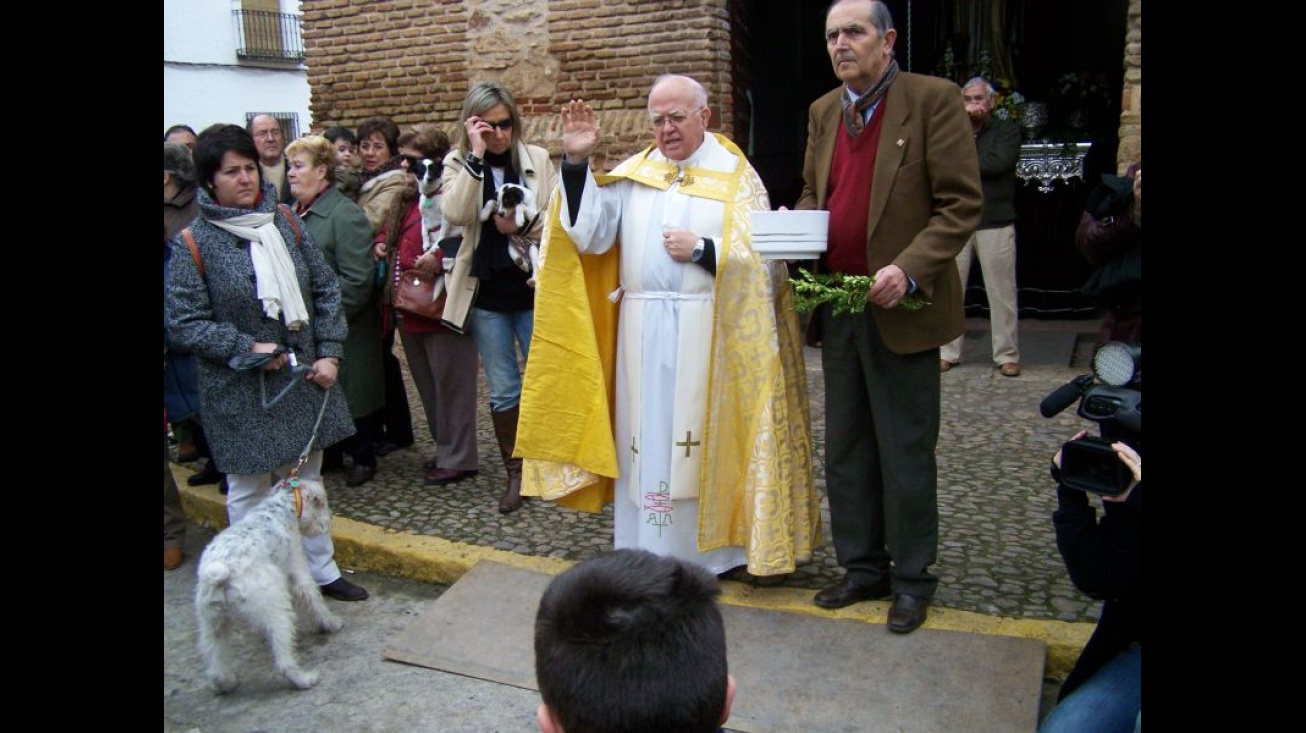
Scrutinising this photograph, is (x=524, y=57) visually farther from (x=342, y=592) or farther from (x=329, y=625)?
(x=329, y=625)

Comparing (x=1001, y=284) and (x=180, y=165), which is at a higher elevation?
(x=180, y=165)

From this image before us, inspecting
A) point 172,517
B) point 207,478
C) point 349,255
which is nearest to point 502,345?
point 349,255

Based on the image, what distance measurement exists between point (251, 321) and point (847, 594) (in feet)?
7.65

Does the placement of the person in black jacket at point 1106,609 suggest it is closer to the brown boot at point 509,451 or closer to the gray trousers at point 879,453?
the gray trousers at point 879,453

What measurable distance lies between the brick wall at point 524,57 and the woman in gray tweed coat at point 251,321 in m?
4.22

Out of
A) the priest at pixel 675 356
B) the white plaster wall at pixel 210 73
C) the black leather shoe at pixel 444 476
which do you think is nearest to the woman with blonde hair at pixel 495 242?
the black leather shoe at pixel 444 476

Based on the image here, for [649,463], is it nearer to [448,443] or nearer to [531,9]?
[448,443]

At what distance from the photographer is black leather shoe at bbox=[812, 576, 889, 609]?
12.3 feet

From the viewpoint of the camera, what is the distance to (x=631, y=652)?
1.57 meters


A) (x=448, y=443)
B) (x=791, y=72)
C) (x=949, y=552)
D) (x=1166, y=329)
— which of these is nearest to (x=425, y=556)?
(x=448, y=443)

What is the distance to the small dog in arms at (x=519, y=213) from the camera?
15.5ft

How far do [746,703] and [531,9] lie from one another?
636cm

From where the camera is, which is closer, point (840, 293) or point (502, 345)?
point (840, 293)

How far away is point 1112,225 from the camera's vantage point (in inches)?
167
